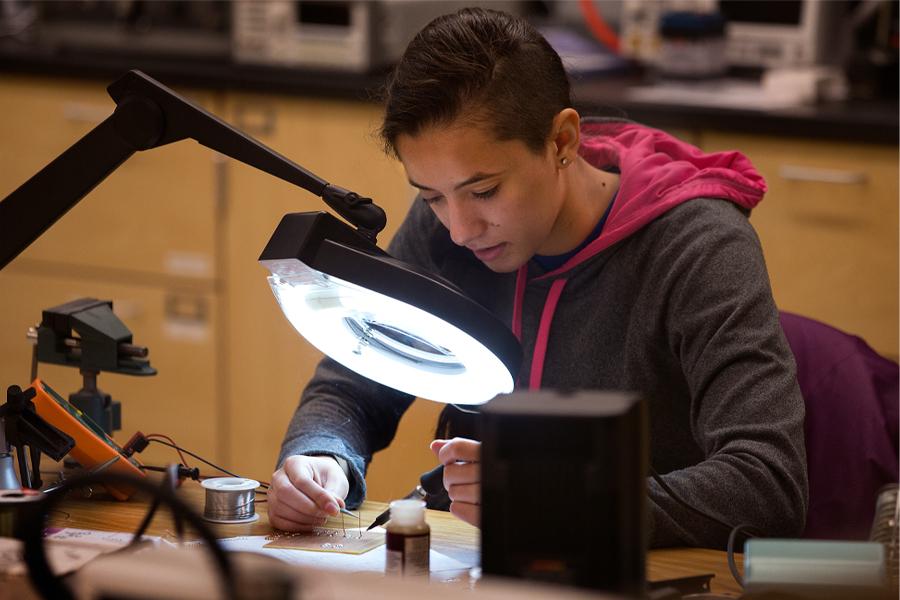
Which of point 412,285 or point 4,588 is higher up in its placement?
point 412,285

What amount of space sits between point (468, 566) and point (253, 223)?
75.1 inches

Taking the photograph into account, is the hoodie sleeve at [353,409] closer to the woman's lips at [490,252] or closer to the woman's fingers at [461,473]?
the woman's lips at [490,252]

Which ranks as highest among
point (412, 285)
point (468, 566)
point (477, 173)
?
point (477, 173)

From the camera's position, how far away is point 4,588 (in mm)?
1083

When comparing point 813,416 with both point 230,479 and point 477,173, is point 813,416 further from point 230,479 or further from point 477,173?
point 230,479

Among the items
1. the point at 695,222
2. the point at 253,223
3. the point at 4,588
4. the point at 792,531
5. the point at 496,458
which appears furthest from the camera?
the point at 253,223

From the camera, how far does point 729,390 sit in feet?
4.59

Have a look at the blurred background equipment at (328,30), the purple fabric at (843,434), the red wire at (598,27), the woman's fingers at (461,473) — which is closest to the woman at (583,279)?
the woman's fingers at (461,473)

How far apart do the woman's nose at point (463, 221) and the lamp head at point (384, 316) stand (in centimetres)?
22

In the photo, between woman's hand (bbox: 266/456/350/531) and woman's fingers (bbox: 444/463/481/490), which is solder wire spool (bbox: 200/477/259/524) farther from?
woman's fingers (bbox: 444/463/481/490)

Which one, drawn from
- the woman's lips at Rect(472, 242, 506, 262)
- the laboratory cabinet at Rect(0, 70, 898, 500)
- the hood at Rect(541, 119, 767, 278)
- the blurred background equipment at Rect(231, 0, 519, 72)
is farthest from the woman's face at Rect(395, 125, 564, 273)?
the blurred background equipment at Rect(231, 0, 519, 72)

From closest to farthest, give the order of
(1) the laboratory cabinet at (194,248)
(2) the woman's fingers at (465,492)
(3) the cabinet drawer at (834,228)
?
(2) the woman's fingers at (465,492) → (3) the cabinet drawer at (834,228) → (1) the laboratory cabinet at (194,248)

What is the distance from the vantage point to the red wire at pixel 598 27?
3249 millimetres

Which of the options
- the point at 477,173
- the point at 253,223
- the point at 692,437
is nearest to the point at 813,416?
the point at 692,437
